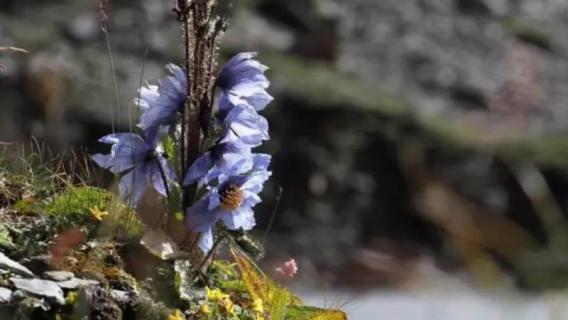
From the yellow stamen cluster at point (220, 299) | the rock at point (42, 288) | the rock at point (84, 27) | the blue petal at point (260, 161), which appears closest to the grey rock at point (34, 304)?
the rock at point (42, 288)

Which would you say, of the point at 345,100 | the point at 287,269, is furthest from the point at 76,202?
the point at 345,100

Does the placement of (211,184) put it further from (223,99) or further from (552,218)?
(552,218)

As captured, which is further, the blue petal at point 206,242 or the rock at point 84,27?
the rock at point 84,27

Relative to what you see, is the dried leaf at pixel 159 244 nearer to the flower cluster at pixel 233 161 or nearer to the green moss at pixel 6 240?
the flower cluster at pixel 233 161

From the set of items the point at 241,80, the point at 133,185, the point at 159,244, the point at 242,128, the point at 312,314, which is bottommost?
the point at 312,314

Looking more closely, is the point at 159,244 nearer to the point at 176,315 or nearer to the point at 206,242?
the point at 206,242

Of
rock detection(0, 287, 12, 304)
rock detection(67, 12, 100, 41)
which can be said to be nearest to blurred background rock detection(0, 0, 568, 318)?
rock detection(67, 12, 100, 41)

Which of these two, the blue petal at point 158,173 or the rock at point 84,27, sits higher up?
the rock at point 84,27
